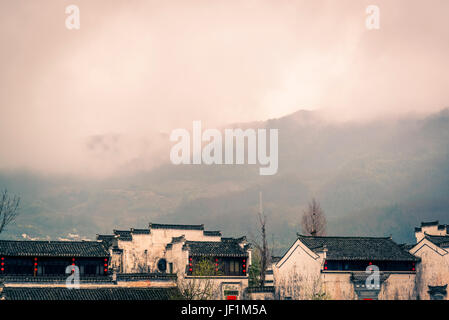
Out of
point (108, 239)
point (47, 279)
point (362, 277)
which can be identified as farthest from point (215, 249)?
point (47, 279)

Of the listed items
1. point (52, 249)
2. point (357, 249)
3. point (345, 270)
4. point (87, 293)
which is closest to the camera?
point (87, 293)

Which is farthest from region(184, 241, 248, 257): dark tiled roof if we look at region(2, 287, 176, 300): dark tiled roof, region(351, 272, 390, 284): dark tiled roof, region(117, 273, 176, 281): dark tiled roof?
region(351, 272, 390, 284): dark tiled roof

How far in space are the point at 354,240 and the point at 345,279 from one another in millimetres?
6055

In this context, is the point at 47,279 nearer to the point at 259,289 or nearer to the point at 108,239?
the point at 108,239

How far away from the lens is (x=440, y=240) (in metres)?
67.5

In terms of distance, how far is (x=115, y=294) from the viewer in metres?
60.1

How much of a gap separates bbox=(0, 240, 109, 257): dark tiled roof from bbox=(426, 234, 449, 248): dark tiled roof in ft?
116

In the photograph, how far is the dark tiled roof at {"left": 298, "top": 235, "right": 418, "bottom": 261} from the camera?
6469 cm

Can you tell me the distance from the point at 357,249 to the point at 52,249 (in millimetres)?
32409

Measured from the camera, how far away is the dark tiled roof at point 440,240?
65.2 m

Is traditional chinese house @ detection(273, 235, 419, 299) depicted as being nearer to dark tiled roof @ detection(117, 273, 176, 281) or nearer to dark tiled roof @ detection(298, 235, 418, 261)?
dark tiled roof @ detection(298, 235, 418, 261)
